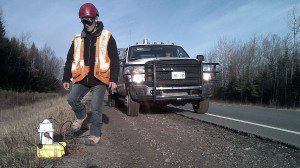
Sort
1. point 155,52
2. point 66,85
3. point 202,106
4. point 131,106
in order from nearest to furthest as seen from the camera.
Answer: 1. point 66,85
2. point 131,106
3. point 202,106
4. point 155,52

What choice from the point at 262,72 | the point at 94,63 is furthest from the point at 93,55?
the point at 262,72

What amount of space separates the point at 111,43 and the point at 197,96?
3.80 metres

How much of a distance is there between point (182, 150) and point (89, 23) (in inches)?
95.6

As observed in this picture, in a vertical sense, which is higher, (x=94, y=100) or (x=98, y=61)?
(x=98, y=61)

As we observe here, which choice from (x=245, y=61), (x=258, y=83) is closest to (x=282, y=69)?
(x=258, y=83)

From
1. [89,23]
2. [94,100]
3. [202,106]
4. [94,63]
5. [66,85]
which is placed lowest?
[202,106]

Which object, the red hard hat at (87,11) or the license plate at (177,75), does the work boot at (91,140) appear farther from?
the license plate at (177,75)

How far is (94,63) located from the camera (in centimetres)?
522

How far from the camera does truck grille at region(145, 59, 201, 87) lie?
836 cm

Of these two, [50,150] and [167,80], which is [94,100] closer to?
[50,150]

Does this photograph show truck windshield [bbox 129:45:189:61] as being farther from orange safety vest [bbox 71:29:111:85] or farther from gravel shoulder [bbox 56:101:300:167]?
orange safety vest [bbox 71:29:111:85]

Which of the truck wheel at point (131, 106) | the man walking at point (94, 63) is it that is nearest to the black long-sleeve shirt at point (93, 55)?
the man walking at point (94, 63)

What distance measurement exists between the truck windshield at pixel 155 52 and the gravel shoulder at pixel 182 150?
157 inches

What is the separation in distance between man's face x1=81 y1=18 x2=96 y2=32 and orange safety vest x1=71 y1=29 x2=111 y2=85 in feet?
0.60
